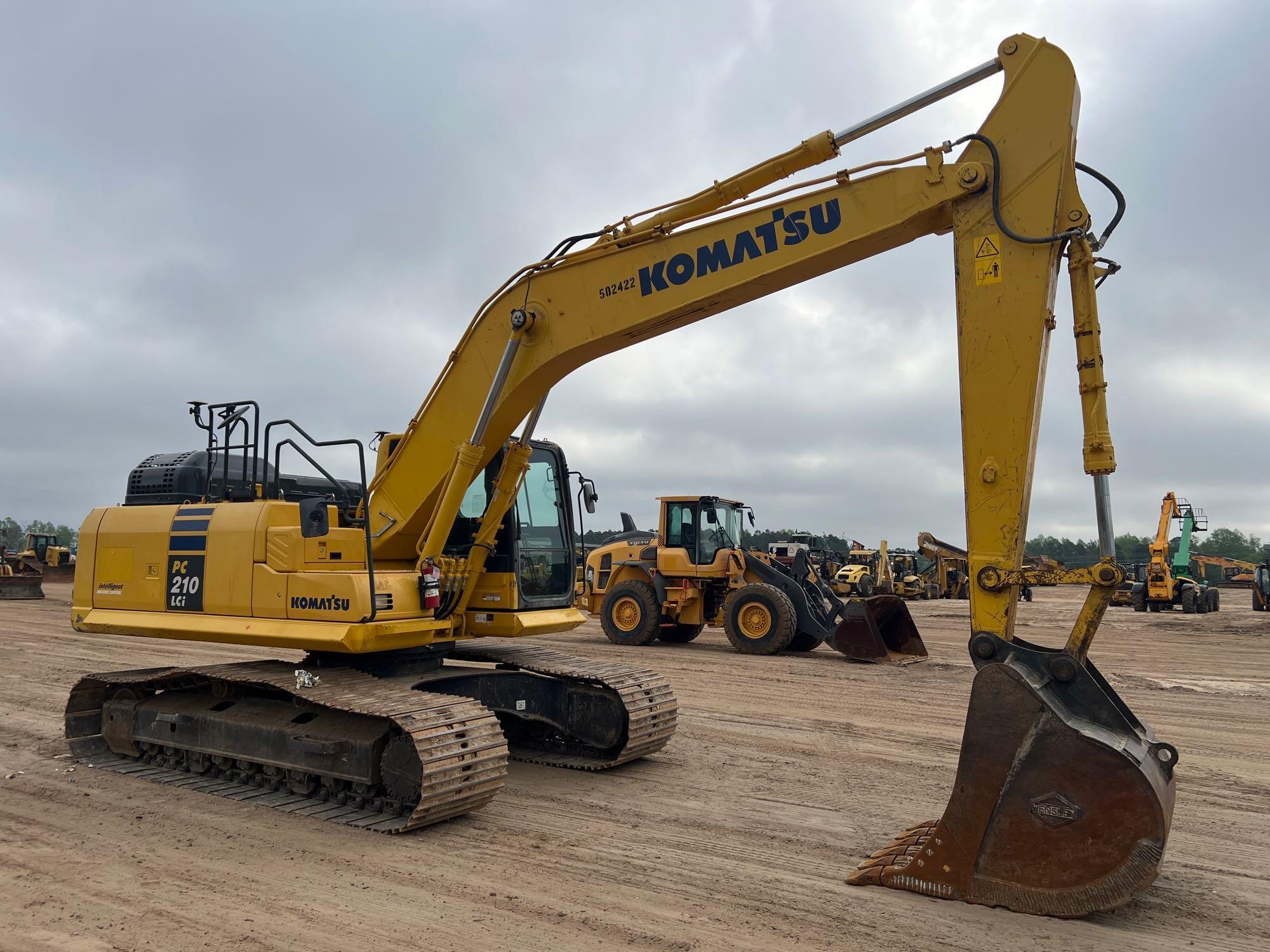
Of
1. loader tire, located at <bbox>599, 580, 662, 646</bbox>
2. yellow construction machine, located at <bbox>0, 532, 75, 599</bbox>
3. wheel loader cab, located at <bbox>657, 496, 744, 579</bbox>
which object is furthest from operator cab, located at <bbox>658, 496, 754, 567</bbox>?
yellow construction machine, located at <bbox>0, 532, 75, 599</bbox>

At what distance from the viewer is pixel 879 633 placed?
1425 cm

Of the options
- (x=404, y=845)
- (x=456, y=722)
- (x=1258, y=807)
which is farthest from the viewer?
(x=1258, y=807)

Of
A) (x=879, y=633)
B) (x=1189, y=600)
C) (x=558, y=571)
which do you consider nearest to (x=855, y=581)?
(x=1189, y=600)

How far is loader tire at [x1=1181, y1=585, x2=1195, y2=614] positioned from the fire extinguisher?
88.8ft

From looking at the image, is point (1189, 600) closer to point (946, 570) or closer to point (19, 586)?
point (946, 570)

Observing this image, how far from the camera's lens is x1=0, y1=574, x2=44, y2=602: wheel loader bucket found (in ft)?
93.3

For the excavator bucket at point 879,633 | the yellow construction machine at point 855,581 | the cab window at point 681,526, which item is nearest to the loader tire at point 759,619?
the excavator bucket at point 879,633

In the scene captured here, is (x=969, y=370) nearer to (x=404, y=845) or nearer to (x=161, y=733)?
(x=404, y=845)

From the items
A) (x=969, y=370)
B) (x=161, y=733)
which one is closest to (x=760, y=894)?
(x=969, y=370)

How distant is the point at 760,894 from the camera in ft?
15.1

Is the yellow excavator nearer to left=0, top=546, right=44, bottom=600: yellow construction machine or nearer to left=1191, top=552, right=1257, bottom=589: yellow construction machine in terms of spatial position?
left=0, top=546, right=44, bottom=600: yellow construction machine

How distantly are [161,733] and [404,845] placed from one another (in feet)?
9.71

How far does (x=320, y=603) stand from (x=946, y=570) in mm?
31105

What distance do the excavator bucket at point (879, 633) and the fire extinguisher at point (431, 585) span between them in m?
9.15
